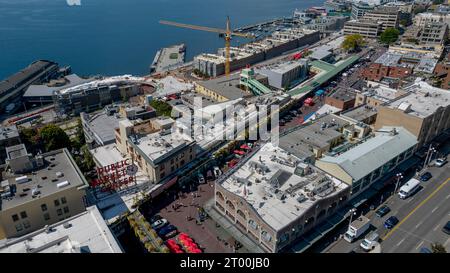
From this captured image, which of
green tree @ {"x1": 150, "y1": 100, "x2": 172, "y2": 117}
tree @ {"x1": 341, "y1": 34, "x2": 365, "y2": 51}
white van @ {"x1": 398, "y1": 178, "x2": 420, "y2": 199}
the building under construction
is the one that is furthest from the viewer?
tree @ {"x1": 341, "y1": 34, "x2": 365, "y2": 51}

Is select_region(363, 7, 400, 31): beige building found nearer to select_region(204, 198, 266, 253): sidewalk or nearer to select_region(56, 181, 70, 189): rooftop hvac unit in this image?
select_region(204, 198, 266, 253): sidewalk

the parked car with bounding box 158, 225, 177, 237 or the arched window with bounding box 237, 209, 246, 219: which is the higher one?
the arched window with bounding box 237, 209, 246, 219

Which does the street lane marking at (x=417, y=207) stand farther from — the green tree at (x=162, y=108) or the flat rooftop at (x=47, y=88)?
the flat rooftop at (x=47, y=88)

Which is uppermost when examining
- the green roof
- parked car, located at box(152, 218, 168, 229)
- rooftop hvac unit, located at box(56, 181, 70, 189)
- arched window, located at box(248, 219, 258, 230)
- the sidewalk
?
rooftop hvac unit, located at box(56, 181, 70, 189)

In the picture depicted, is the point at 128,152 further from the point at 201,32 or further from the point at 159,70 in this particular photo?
the point at 201,32

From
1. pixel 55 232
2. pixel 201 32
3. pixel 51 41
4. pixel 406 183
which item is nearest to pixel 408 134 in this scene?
pixel 406 183

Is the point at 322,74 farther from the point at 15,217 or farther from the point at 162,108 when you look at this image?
the point at 15,217

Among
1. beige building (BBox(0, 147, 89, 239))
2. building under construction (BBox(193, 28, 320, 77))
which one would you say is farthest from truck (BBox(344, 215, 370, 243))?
building under construction (BBox(193, 28, 320, 77))
